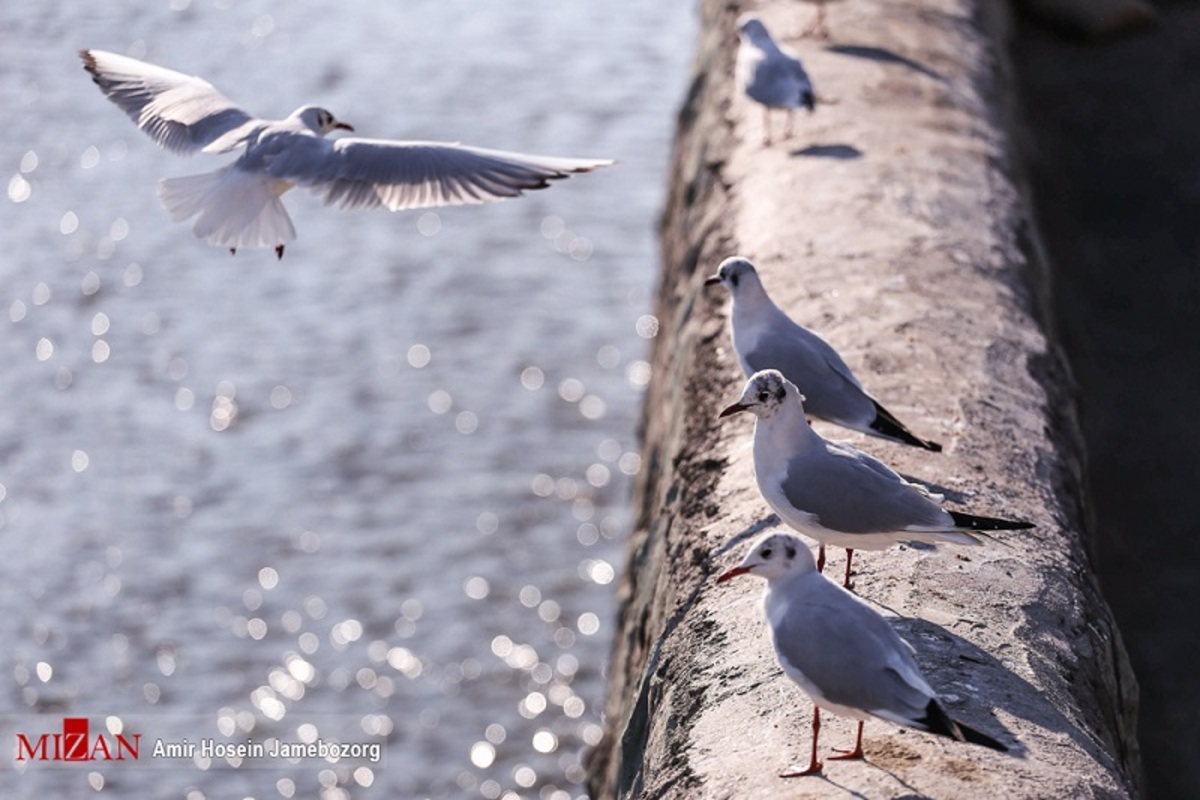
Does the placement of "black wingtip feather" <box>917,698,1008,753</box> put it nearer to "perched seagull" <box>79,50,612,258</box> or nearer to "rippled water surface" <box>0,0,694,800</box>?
"perched seagull" <box>79,50,612,258</box>

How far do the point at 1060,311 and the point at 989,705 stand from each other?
20.2 feet

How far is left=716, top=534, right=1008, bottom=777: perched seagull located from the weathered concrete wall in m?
0.21

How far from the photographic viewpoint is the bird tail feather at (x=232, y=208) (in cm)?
560

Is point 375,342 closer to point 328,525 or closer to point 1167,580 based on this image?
point 328,525

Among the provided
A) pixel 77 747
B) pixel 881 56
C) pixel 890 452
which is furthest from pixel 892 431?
pixel 881 56

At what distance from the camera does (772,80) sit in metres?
9.28

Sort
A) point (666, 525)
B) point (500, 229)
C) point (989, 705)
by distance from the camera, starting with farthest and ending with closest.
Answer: point (500, 229), point (666, 525), point (989, 705)

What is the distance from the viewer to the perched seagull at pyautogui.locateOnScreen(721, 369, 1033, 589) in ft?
15.9

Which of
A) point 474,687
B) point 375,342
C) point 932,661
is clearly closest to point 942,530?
point 932,661

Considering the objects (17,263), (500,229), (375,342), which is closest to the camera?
(375,342)

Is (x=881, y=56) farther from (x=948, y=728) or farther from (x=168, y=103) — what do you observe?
(x=948, y=728)

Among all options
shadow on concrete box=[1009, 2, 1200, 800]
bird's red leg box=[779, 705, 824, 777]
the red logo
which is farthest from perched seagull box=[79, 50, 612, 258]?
the red logo

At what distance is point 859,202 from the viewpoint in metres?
8.12

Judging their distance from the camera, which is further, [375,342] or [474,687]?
[375,342]
